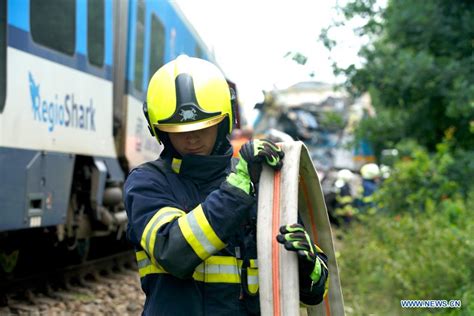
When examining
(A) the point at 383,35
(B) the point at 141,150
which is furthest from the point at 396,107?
(B) the point at 141,150

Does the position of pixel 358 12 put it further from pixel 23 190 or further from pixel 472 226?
pixel 23 190

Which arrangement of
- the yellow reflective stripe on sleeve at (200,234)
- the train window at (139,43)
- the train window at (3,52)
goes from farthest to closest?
1. the train window at (139,43)
2. the train window at (3,52)
3. the yellow reflective stripe on sleeve at (200,234)

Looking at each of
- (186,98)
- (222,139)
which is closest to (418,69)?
(222,139)

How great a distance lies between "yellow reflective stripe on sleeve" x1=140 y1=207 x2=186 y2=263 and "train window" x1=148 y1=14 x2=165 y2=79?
9049 mm

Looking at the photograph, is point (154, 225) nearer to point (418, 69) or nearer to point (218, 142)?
point (218, 142)

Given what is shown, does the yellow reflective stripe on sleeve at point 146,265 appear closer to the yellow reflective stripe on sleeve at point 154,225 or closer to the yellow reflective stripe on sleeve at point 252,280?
the yellow reflective stripe on sleeve at point 154,225

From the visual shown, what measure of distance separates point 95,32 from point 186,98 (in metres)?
6.25

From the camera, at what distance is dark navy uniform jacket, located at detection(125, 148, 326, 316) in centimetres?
270

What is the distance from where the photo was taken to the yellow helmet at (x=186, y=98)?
2.93 metres

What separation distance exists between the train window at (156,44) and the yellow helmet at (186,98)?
8713mm

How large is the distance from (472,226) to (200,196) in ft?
15.4

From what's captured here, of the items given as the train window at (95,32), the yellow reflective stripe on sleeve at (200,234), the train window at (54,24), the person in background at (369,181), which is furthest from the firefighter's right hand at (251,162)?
the person in background at (369,181)

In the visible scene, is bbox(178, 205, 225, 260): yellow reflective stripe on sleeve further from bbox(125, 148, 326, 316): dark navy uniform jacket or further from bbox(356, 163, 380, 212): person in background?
bbox(356, 163, 380, 212): person in background

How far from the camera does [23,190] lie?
6.79 metres
